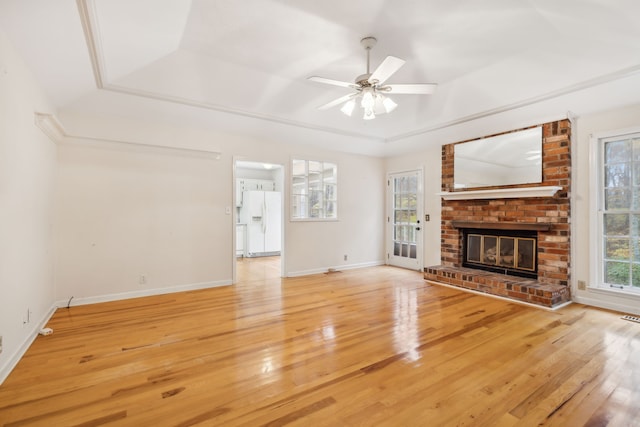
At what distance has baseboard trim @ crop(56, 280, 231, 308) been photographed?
3652mm

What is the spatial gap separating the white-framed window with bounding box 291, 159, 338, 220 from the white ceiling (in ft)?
3.94

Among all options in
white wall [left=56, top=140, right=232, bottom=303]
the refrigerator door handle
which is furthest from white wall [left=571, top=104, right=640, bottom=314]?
the refrigerator door handle

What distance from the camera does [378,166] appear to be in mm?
6477

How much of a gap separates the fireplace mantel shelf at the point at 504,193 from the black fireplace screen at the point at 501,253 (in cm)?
60

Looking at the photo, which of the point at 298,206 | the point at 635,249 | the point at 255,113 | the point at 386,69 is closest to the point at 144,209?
the point at 255,113

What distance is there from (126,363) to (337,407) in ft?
5.46

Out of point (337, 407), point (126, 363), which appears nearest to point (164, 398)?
point (126, 363)

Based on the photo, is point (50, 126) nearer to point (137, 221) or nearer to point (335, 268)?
point (137, 221)

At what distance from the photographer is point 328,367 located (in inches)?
87.7

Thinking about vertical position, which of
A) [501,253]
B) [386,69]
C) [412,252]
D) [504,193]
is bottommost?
[412,252]

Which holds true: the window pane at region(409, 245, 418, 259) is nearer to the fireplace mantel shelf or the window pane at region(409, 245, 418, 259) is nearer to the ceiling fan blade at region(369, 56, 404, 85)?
the fireplace mantel shelf

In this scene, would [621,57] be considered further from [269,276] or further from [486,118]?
[269,276]

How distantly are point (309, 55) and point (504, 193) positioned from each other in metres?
3.32

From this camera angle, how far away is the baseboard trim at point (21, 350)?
81.4 inches
